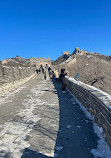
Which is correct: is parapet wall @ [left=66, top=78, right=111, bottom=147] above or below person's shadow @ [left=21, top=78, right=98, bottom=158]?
above

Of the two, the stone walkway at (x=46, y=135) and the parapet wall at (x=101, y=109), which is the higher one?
the parapet wall at (x=101, y=109)

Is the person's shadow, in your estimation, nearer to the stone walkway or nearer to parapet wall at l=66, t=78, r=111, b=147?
the stone walkway

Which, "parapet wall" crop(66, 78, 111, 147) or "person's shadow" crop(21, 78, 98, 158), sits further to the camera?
"parapet wall" crop(66, 78, 111, 147)

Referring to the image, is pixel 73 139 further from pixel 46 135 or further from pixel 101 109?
pixel 101 109

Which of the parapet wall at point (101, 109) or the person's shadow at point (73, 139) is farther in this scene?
the parapet wall at point (101, 109)

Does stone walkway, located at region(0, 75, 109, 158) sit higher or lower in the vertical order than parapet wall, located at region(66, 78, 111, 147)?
lower

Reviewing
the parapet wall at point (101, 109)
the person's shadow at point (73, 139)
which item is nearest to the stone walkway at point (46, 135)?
the person's shadow at point (73, 139)

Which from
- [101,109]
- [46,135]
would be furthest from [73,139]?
[101,109]

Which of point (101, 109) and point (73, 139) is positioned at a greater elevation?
point (101, 109)

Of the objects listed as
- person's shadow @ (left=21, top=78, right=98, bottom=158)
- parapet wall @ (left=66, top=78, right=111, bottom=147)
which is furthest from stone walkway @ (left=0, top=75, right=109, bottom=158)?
parapet wall @ (left=66, top=78, right=111, bottom=147)

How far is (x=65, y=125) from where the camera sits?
15.9 feet

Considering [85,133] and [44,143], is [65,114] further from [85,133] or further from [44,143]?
[44,143]

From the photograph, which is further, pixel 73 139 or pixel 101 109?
pixel 101 109

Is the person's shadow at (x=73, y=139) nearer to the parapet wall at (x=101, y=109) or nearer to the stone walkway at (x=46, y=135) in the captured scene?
the stone walkway at (x=46, y=135)
